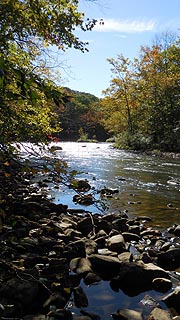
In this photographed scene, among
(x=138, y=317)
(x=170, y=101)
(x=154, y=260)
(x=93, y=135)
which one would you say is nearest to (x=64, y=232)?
(x=154, y=260)

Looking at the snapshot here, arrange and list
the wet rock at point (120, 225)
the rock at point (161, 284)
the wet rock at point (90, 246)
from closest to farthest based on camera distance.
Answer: the rock at point (161, 284) → the wet rock at point (90, 246) → the wet rock at point (120, 225)

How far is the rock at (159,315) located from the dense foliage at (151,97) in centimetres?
2890

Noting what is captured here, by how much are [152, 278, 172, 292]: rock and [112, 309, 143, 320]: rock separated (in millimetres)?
864

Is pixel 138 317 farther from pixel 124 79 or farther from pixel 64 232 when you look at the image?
pixel 124 79

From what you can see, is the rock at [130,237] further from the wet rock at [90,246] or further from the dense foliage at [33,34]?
the dense foliage at [33,34]

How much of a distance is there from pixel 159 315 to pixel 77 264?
68.6 inches

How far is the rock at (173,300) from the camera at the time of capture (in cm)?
432

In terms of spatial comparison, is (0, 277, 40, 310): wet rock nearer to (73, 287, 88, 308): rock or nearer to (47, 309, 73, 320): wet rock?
(47, 309, 73, 320): wet rock

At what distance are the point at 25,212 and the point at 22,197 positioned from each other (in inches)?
69.1

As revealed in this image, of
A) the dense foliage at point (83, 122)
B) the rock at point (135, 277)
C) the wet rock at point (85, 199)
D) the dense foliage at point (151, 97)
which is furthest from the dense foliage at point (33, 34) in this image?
the dense foliage at point (83, 122)

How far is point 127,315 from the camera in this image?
3.97 metres

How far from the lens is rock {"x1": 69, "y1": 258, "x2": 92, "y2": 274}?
512cm

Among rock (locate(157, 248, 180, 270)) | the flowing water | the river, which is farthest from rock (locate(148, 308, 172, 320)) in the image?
the river

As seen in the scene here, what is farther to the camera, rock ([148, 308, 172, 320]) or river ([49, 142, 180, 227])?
river ([49, 142, 180, 227])
